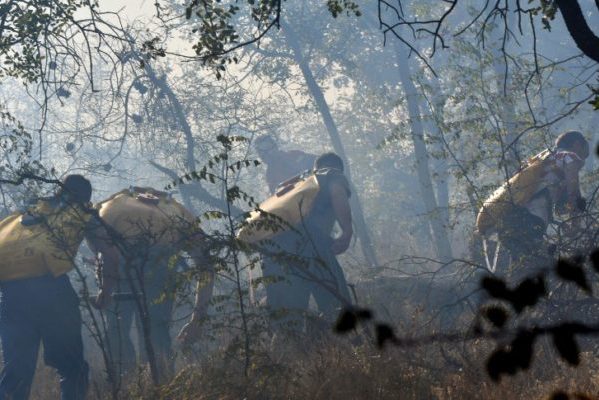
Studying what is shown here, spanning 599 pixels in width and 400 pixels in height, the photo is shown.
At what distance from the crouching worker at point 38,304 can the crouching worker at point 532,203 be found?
3.52 m

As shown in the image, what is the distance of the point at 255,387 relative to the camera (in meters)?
4.39

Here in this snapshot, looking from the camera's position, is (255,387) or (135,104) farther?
(135,104)

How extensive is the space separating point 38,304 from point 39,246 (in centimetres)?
43

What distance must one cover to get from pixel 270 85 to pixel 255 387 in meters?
→ 15.2

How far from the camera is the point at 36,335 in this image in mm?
5836

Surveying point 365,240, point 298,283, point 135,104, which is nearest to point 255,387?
point 298,283

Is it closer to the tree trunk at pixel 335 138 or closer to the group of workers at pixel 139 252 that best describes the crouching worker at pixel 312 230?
the group of workers at pixel 139 252

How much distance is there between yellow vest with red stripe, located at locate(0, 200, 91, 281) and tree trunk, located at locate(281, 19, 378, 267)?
8983 millimetres

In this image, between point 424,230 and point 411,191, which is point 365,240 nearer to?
point 424,230

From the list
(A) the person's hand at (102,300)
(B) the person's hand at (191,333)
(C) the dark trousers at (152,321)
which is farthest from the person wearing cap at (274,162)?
(B) the person's hand at (191,333)

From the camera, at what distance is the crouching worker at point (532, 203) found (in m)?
6.77

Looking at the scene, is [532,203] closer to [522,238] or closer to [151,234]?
[522,238]

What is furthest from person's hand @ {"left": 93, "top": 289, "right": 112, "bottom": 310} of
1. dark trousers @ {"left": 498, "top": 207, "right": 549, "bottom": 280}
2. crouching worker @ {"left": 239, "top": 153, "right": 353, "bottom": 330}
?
dark trousers @ {"left": 498, "top": 207, "right": 549, "bottom": 280}

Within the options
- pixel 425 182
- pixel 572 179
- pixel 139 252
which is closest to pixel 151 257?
pixel 139 252
